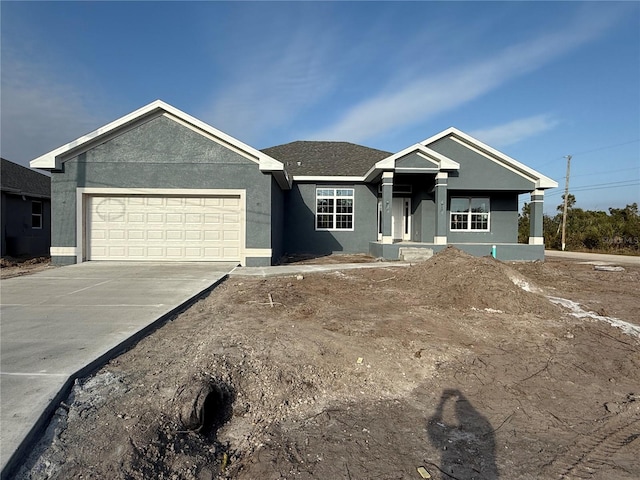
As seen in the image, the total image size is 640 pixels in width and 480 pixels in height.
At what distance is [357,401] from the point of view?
3.70 m

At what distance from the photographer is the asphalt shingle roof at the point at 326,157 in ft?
62.2

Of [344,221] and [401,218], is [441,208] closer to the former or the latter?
[401,218]

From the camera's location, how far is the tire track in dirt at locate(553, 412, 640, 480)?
2748mm

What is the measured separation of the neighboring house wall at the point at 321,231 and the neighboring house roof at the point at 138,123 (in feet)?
17.5

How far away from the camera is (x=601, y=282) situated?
36.8ft

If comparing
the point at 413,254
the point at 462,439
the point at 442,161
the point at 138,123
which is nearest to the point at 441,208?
the point at 442,161

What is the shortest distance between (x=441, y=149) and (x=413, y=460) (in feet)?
55.0

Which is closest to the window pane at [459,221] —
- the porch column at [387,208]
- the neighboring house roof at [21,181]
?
the porch column at [387,208]

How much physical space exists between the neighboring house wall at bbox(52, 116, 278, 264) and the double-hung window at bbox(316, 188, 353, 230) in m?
5.79

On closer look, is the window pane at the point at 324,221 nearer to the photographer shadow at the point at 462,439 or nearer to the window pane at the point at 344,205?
the window pane at the point at 344,205

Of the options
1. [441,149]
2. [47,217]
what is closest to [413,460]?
[441,149]

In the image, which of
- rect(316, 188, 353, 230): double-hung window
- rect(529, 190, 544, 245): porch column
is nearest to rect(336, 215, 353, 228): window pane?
rect(316, 188, 353, 230): double-hung window

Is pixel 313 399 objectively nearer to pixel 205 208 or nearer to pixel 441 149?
pixel 205 208

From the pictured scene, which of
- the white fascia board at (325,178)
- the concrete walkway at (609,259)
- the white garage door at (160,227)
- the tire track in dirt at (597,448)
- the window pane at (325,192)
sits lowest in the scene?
the tire track in dirt at (597,448)
